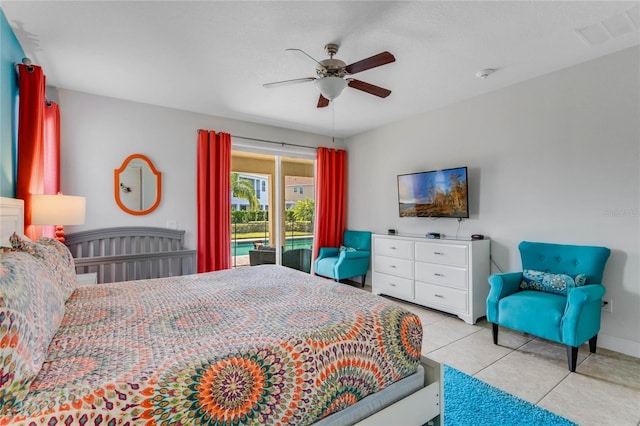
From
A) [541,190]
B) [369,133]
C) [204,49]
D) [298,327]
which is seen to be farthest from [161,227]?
[541,190]

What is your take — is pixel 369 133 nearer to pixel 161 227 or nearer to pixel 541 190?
pixel 541 190

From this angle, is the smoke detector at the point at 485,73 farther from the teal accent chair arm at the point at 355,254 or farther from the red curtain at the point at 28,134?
the red curtain at the point at 28,134

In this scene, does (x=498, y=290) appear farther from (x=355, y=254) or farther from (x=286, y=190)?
(x=286, y=190)

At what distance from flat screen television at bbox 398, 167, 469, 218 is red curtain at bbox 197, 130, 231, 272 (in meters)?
2.54

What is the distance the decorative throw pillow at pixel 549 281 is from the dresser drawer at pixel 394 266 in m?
1.38

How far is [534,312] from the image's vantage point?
2586 millimetres

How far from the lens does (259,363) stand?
1180 mm

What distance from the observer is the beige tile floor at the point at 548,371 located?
6.49 ft

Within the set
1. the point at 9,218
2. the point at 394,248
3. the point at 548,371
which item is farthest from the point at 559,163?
the point at 9,218

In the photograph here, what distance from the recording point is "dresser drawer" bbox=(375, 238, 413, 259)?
4.13m

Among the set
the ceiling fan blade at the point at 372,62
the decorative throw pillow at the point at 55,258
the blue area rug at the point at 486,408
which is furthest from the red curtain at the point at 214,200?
the blue area rug at the point at 486,408

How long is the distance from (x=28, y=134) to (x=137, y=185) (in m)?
1.38

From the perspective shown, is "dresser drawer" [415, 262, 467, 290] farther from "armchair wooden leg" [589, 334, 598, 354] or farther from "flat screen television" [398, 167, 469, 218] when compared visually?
Answer: "armchair wooden leg" [589, 334, 598, 354]

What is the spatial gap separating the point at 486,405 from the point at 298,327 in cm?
153
